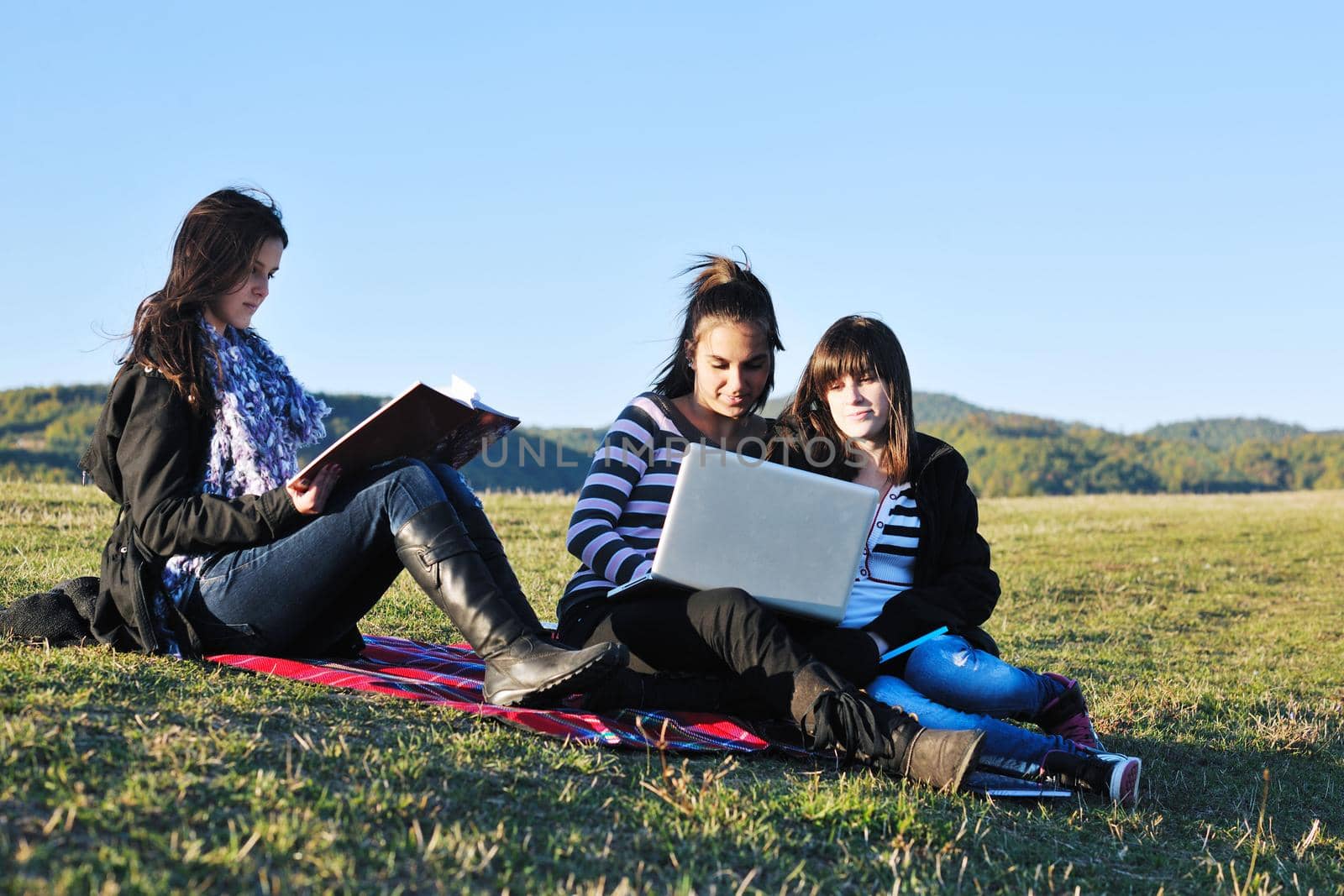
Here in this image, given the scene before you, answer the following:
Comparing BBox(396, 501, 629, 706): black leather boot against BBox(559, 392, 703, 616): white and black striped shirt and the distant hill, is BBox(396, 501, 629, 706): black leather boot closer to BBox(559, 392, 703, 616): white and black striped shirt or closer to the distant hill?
BBox(559, 392, 703, 616): white and black striped shirt

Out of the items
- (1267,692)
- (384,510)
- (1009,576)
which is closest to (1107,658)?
(1267,692)

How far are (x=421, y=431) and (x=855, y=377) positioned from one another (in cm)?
181

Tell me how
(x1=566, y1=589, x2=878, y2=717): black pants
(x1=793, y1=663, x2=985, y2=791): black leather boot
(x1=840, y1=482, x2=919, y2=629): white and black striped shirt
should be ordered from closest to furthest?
(x1=793, y1=663, x2=985, y2=791): black leather boot → (x1=566, y1=589, x2=878, y2=717): black pants → (x1=840, y1=482, x2=919, y2=629): white and black striped shirt

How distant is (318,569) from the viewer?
444 centimetres

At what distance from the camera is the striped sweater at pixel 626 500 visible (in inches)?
191

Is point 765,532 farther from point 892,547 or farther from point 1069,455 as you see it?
point 1069,455

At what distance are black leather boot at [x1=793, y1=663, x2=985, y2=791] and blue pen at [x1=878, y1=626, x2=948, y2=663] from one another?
1.93 ft

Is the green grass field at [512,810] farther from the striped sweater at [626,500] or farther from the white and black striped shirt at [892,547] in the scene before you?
the white and black striped shirt at [892,547]

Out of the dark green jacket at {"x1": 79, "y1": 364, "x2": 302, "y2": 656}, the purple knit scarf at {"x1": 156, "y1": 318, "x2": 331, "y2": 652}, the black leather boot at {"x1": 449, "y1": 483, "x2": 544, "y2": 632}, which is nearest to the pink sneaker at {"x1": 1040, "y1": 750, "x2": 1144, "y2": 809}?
the black leather boot at {"x1": 449, "y1": 483, "x2": 544, "y2": 632}

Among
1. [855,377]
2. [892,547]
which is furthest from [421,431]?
[892,547]

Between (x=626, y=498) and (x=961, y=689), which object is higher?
(x=626, y=498)

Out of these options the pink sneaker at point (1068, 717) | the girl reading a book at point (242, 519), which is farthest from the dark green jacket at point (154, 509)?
the pink sneaker at point (1068, 717)

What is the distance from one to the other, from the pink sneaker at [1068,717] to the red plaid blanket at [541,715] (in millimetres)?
1230

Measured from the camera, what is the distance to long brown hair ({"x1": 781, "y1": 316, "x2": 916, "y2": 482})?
16.9 ft
